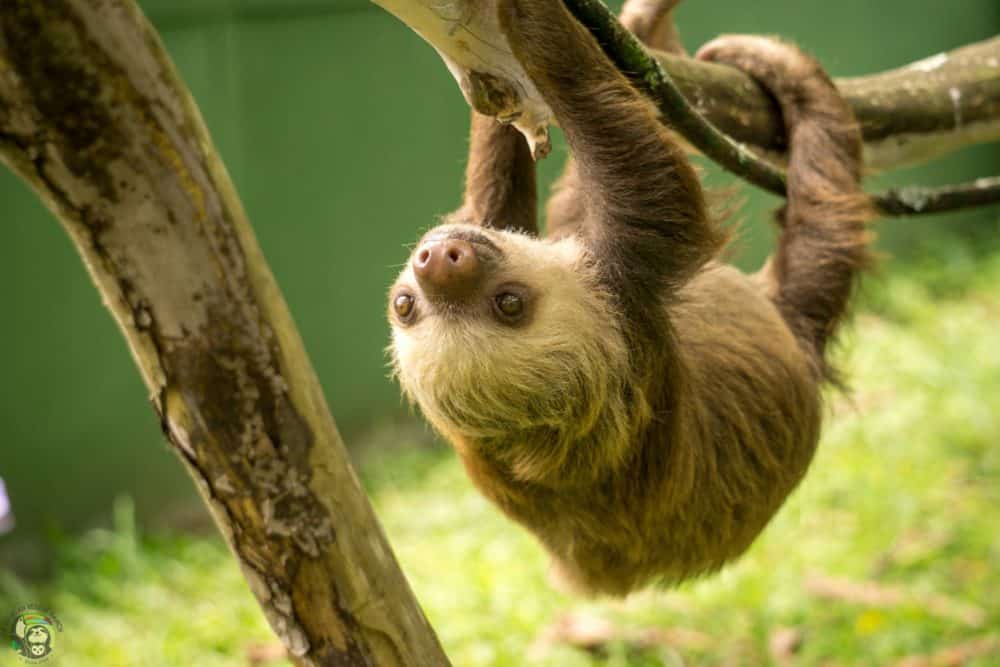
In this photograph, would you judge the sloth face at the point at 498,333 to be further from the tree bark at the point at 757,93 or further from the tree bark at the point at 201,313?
the tree bark at the point at 201,313

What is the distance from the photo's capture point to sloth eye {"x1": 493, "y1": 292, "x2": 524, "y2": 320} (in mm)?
2760

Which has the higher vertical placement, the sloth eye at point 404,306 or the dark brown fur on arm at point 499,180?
the dark brown fur on arm at point 499,180

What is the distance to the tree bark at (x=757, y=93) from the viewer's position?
246cm

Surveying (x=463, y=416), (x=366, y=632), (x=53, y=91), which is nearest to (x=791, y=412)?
(x=463, y=416)

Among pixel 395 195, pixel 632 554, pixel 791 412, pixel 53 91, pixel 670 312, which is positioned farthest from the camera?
pixel 395 195

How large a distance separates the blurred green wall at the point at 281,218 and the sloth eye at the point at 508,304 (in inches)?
118

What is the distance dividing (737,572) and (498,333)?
10.9ft

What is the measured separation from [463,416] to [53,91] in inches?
54.9

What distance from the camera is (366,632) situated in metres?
2.29

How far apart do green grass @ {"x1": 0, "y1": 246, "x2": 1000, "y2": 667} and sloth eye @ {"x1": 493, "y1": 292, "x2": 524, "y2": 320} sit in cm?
195

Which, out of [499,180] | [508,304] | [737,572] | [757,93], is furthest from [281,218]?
[508,304]

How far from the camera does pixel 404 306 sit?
284cm

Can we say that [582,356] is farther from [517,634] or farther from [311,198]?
[311,198]

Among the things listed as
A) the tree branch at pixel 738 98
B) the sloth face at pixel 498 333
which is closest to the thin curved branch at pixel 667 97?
the tree branch at pixel 738 98
